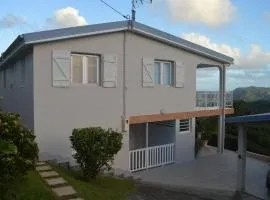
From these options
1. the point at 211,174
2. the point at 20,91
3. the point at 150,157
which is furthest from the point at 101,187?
the point at 20,91

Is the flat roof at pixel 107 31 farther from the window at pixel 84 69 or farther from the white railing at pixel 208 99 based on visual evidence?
the white railing at pixel 208 99

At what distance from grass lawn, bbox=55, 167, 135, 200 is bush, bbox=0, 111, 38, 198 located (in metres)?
1.76

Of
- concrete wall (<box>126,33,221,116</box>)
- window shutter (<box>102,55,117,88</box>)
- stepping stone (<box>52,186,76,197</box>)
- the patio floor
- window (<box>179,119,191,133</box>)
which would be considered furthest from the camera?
window (<box>179,119,191,133</box>)

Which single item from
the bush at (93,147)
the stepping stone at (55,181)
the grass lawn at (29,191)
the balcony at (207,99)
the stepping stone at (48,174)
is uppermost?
the balcony at (207,99)

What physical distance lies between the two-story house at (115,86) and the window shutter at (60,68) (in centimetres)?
4

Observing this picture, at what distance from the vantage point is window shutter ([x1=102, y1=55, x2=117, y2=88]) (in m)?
16.1

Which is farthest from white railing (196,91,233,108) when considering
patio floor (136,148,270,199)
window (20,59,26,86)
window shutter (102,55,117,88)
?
window (20,59,26,86)

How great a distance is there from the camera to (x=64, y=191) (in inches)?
391

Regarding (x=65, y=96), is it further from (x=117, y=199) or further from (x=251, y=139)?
(x=251, y=139)

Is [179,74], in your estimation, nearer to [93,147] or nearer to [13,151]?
[93,147]

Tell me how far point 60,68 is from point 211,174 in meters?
7.92

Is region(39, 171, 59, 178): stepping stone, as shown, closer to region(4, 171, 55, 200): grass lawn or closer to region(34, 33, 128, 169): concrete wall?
region(4, 171, 55, 200): grass lawn

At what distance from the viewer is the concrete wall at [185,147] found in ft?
64.8

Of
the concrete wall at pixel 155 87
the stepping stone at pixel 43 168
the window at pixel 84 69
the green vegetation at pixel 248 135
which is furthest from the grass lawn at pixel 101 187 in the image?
the green vegetation at pixel 248 135
